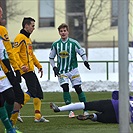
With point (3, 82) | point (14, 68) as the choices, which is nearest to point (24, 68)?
point (14, 68)

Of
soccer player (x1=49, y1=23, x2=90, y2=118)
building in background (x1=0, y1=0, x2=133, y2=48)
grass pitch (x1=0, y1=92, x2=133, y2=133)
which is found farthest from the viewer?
building in background (x1=0, y1=0, x2=133, y2=48)

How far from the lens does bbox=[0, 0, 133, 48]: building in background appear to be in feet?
131

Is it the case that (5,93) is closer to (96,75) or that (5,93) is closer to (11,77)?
(11,77)

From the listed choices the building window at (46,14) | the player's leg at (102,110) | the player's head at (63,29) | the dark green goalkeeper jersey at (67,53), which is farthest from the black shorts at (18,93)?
the building window at (46,14)

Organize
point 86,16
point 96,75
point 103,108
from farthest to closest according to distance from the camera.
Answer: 1. point 86,16
2. point 96,75
3. point 103,108

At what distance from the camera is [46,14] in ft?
144

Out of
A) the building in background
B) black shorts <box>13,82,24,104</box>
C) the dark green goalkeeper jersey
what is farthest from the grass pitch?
the building in background

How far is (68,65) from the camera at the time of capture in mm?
12328

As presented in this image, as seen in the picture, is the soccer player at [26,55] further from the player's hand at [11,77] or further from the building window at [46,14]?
the building window at [46,14]

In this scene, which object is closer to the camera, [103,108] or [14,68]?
[14,68]

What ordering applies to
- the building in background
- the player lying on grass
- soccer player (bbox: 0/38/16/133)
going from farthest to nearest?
the building in background < the player lying on grass < soccer player (bbox: 0/38/16/133)

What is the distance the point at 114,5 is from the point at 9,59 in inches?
1243

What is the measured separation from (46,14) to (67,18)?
1.92 meters

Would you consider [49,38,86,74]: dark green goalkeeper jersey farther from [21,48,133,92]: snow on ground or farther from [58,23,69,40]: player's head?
[21,48,133,92]: snow on ground
